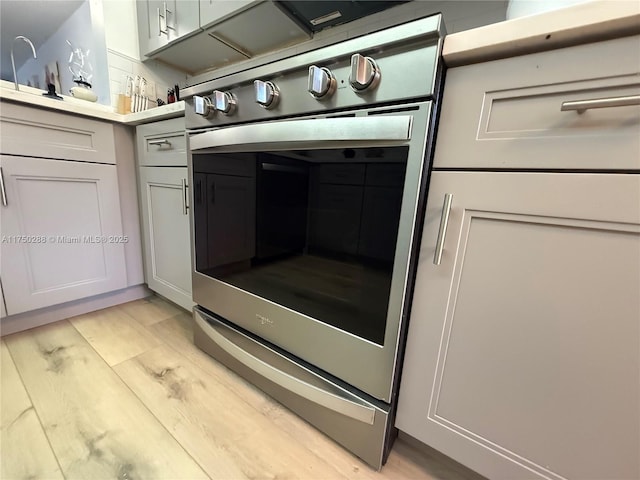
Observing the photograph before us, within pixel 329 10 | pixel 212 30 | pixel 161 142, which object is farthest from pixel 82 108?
pixel 329 10

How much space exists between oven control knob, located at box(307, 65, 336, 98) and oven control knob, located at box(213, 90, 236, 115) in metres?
0.30

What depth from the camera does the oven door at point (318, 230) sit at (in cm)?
52

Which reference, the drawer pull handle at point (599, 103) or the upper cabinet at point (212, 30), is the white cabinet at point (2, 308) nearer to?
the upper cabinet at point (212, 30)

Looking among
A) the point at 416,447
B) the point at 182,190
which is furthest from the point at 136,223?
the point at 416,447

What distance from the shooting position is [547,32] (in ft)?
1.28

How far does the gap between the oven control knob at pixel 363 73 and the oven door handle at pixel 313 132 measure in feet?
0.19

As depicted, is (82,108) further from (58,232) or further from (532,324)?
(532,324)

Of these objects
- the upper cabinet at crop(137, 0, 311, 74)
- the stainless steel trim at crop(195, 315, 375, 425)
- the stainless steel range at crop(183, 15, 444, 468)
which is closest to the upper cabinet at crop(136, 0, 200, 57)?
the upper cabinet at crop(137, 0, 311, 74)

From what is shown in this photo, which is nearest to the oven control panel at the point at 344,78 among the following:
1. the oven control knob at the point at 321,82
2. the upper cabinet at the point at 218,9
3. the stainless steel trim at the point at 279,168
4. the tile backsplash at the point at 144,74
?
the oven control knob at the point at 321,82

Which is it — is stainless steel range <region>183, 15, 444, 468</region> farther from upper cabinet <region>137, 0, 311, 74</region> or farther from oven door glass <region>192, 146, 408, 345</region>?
upper cabinet <region>137, 0, 311, 74</region>

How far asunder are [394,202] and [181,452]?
0.80 m

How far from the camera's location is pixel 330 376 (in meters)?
0.68

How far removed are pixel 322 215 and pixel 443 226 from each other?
11.3 inches

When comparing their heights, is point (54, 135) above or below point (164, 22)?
below
